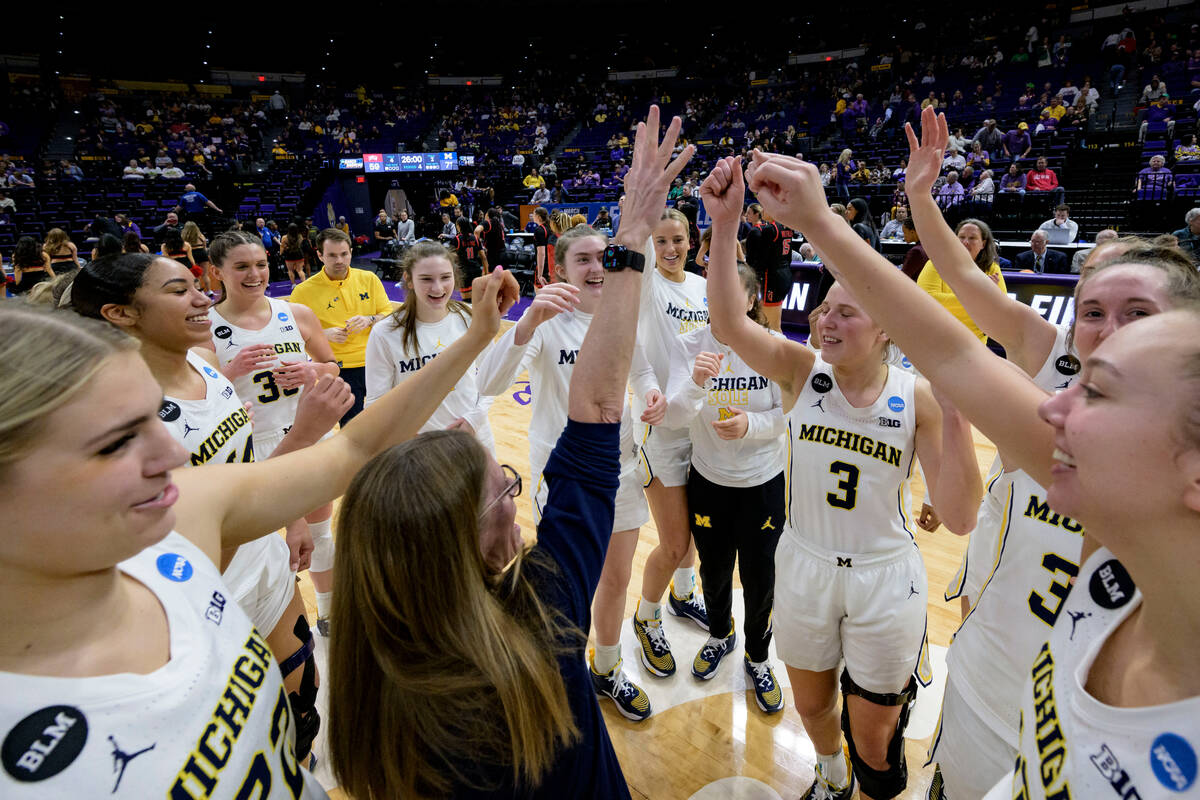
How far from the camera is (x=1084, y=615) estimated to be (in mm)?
1010

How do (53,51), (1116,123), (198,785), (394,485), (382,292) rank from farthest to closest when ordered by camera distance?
(53,51)
(1116,123)
(382,292)
(394,485)
(198,785)

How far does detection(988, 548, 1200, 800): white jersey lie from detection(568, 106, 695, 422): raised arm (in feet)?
2.70

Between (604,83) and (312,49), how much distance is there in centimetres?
1298

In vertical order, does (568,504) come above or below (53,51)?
below

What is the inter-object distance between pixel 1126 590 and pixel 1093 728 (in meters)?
0.22

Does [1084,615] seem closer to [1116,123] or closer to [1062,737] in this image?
[1062,737]

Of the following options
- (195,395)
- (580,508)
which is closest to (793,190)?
(580,508)

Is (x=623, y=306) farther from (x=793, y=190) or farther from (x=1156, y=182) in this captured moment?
(x=1156, y=182)

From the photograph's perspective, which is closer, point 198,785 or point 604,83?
point 198,785

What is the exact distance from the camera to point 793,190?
122cm

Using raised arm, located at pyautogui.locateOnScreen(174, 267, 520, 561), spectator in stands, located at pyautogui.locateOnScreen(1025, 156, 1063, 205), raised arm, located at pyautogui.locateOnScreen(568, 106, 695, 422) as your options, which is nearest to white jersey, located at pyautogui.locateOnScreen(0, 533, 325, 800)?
raised arm, located at pyautogui.locateOnScreen(174, 267, 520, 561)

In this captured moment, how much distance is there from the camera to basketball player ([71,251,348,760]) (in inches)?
83.3

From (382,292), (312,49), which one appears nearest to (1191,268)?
(382,292)

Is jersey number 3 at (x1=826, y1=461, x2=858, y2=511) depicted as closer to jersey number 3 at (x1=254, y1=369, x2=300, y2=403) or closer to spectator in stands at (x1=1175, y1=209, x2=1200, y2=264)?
jersey number 3 at (x1=254, y1=369, x2=300, y2=403)
